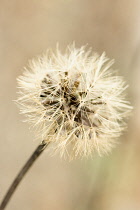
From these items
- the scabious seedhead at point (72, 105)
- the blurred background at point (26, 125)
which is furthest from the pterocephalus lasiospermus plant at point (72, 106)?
the blurred background at point (26, 125)

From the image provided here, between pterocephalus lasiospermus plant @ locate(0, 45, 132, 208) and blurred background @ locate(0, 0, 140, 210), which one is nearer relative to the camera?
pterocephalus lasiospermus plant @ locate(0, 45, 132, 208)

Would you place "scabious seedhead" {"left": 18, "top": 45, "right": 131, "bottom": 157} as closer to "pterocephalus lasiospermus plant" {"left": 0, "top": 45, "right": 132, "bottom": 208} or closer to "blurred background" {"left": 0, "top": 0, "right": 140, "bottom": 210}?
"pterocephalus lasiospermus plant" {"left": 0, "top": 45, "right": 132, "bottom": 208}

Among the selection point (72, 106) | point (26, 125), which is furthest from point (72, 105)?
point (26, 125)

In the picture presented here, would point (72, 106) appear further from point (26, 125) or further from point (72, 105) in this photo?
point (26, 125)

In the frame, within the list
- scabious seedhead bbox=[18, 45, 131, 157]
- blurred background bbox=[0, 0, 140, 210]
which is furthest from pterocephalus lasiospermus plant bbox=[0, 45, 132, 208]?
blurred background bbox=[0, 0, 140, 210]

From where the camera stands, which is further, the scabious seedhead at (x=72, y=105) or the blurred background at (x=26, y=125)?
the blurred background at (x=26, y=125)

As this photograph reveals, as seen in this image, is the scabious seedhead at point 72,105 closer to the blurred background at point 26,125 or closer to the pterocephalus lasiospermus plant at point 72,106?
the pterocephalus lasiospermus plant at point 72,106

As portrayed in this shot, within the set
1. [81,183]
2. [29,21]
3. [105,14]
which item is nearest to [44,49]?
[29,21]
